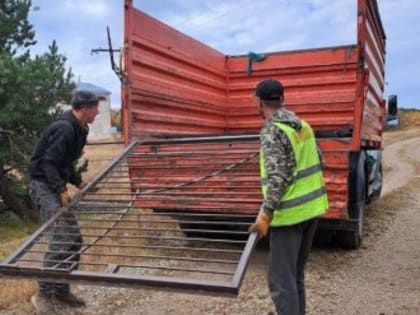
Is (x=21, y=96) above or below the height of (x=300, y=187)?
above

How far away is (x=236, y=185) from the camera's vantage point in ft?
16.5

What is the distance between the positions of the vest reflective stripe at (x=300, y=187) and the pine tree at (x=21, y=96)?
598 cm

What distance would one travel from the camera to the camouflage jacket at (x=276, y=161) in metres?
3.02

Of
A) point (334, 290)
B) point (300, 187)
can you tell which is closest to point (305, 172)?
point (300, 187)

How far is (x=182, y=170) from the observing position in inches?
206

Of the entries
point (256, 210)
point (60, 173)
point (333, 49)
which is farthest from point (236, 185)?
point (333, 49)

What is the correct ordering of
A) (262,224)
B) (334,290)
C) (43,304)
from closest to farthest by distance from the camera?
(262,224)
(43,304)
(334,290)

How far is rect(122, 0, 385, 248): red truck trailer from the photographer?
16.5 ft

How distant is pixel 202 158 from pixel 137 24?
4.86 ft

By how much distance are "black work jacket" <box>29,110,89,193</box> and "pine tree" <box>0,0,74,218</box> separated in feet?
14.1

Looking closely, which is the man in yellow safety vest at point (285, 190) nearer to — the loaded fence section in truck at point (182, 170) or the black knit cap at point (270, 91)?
the black knit cap at point (270, 91)

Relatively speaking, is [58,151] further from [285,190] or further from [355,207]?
[355,207]

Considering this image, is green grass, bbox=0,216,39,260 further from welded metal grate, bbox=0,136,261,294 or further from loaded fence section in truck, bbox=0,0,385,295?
welded metal grate, bbox=0,136,261,294

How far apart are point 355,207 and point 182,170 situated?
1.81 meters
